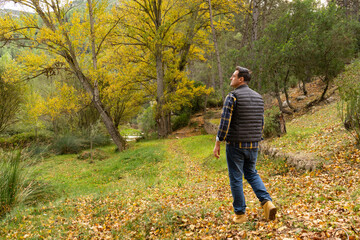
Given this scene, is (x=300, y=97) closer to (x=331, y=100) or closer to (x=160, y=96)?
(x=331, y=100)

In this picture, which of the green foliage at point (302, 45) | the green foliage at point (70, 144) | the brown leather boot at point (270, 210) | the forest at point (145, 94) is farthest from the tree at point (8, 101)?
the brown leather boot at point (270, 210)

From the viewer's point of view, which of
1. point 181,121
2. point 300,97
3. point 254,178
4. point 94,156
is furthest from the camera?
point 181,121

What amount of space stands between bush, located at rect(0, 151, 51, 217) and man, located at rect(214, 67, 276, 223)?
182 inches

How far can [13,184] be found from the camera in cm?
504

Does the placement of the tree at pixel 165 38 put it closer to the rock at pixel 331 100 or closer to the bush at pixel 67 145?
the bush at pixel 67 145

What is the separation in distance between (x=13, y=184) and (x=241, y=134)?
5.11 m

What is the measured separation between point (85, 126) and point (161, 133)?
696 centimetres

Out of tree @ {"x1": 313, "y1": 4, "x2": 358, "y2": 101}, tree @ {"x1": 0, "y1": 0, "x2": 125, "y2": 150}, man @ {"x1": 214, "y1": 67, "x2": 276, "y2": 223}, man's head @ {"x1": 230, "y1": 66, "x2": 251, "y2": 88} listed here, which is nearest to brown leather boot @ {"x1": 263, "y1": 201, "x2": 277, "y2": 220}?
man @ {"x1": 214, "y1": 67, "x2": 276, "y2": 223}

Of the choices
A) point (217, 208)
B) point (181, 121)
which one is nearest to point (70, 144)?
point (181, 121)

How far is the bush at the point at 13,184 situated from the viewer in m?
4.76

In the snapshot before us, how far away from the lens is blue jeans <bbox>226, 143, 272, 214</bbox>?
3.05m

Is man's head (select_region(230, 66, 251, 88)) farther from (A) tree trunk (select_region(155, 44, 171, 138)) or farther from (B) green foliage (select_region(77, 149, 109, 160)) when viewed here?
(A) tree trunk (select_region(155, 44, 171, 138))

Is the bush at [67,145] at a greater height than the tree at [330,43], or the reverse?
the tree at [330,43]

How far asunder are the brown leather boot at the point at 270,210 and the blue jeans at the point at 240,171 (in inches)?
3.0
